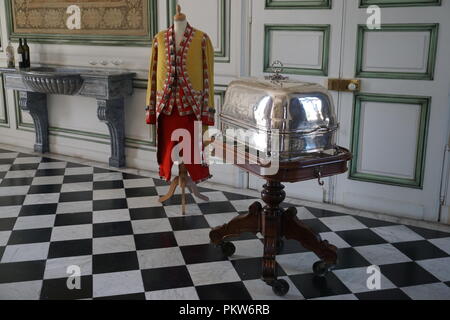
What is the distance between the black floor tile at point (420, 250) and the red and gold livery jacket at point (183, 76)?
1.50m

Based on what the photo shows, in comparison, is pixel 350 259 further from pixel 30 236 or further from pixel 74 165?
pixel 74 165

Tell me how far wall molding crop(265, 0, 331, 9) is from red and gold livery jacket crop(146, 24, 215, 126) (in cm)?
72

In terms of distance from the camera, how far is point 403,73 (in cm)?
340

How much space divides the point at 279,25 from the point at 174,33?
0.91m

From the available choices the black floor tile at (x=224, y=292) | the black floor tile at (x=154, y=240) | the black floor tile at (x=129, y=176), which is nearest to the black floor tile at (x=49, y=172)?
the black floor tile at (x=129, y=176)

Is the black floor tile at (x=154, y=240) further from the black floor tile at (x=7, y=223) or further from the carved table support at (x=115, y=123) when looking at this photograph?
the carved table support at (x=115, y=123)

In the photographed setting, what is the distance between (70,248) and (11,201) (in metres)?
1.10

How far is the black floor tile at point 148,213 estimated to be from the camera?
3531mm

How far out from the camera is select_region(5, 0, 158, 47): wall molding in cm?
439

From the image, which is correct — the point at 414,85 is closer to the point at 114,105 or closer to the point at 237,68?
the point at 237,68

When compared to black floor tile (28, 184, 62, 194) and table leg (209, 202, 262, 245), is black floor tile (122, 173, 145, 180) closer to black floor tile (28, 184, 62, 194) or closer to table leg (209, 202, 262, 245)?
black floor tile (28, 184, 62, 194)

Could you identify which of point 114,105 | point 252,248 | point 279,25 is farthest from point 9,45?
point 252,248

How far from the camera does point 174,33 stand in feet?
10.8

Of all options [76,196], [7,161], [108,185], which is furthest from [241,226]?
[7,161]
